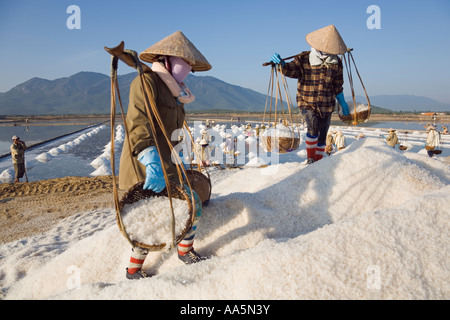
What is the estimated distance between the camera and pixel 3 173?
29.7 ft

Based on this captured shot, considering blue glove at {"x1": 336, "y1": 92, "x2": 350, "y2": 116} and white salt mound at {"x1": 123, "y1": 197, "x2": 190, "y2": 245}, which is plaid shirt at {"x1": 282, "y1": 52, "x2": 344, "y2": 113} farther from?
white salt mound at {"x1": 123, "y1": 197, "x2": 190, "y2": 245}

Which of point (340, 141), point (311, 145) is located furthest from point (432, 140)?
point (311, 145)

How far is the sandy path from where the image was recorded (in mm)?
4730

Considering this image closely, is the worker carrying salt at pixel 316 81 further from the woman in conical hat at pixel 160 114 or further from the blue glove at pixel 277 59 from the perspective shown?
the woman in conical hat at pixel 160 114

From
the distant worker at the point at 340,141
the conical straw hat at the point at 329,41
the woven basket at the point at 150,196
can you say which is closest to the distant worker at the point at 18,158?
the woven basket at the point at 150,196

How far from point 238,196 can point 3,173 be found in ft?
32.0

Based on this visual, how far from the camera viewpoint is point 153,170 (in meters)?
1.79

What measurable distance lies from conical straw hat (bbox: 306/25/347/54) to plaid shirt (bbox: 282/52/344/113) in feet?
0.83

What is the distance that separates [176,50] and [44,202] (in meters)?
6.03

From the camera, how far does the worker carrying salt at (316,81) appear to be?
341 centimetres
